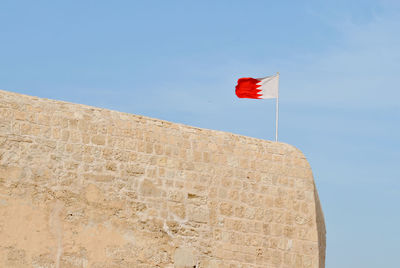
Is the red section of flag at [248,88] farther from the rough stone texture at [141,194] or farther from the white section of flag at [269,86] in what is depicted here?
the rough stone texture at [141,194]

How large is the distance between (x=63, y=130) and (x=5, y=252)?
1.78 metres

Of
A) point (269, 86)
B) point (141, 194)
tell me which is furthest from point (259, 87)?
point (141, 194)

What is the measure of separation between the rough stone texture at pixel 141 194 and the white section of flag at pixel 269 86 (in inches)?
40.4

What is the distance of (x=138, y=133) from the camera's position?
32.9 ft

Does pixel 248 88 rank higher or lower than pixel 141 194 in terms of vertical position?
higher

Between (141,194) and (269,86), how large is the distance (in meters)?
3.20

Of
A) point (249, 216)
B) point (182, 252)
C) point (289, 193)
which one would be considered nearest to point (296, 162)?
point (289, 193)

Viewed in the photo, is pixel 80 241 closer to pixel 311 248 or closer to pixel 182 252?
pixel 182 252

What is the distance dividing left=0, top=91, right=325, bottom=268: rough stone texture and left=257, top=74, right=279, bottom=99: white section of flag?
1026 mm

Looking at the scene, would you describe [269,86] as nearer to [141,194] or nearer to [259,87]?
[259,87]

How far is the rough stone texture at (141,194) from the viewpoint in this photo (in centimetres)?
914

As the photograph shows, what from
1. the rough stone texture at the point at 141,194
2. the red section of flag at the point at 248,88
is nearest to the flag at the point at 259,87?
the red section of flag at the point at 248,88

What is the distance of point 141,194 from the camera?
9.84 metres

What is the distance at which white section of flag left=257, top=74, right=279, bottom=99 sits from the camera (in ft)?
38.6
